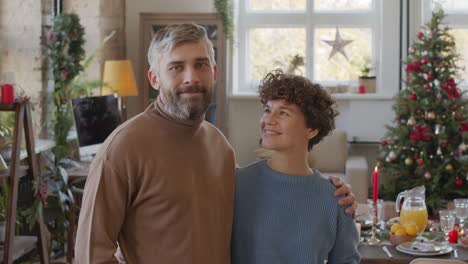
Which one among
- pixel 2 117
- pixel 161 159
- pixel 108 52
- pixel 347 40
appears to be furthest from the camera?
pixel 347 40

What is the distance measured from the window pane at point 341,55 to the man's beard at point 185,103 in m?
6.04

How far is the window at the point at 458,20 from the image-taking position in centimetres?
772

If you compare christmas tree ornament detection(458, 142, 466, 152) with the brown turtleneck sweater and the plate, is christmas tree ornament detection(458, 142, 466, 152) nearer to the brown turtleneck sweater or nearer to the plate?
the plate

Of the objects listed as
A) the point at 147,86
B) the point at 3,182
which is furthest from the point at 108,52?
the point at 3,182

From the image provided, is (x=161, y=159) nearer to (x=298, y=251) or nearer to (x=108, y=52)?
(x=298, y=251)

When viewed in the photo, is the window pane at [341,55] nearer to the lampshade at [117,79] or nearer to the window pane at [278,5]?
the window pane at [278,5]

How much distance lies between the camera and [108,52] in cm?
730

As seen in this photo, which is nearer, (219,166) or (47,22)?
(219,166)

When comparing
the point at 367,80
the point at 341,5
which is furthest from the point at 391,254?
the point at 341,5

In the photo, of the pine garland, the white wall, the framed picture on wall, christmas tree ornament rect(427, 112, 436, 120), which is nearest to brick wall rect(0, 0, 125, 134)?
the framed picture on wall

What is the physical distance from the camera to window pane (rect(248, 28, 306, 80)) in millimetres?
8039

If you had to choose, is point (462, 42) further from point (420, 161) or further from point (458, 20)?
point (420, 161)

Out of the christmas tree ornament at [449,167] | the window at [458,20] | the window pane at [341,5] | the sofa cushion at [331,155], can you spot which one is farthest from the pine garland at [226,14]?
the christmas tree ornament at [449,167]

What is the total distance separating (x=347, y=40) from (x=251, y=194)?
6025 millimetres
